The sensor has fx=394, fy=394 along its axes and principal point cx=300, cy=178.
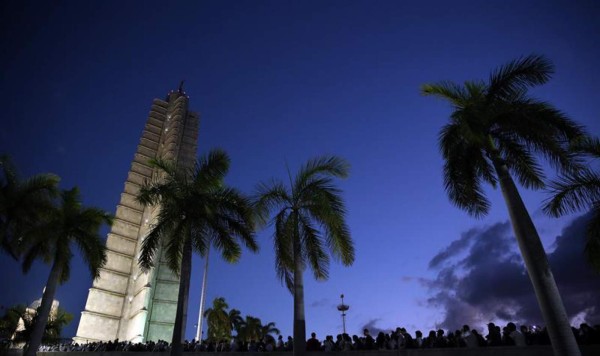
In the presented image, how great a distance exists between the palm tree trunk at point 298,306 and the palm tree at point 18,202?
15097 millimetres

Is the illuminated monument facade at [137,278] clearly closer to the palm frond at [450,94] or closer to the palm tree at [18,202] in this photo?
the palm tree at [18,202]

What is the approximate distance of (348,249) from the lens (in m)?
14.2

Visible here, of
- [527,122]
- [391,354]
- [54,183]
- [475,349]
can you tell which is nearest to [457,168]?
[527,122]

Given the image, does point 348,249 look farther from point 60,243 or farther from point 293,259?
point 60,243

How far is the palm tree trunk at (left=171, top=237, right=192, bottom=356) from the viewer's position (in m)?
13.7

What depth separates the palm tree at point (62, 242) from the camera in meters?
21.4

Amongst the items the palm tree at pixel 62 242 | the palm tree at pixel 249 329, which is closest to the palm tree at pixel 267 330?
the palm tree at pixel 249 329

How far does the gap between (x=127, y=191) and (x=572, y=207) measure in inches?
2514

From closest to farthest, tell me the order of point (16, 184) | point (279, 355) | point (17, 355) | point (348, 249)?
point (348, 249), point (279, 355), point (16, 184), point (17, 355)

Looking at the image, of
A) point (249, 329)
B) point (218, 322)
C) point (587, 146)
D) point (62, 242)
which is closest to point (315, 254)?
point (587, 146)

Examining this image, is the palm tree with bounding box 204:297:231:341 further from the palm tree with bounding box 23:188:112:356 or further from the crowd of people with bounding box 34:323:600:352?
the crowd of people with bounding box 34:323:600:352

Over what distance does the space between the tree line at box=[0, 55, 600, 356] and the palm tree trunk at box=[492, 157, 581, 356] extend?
0.02 meters

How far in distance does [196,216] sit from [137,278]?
160 feet

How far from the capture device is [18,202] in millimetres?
20344
